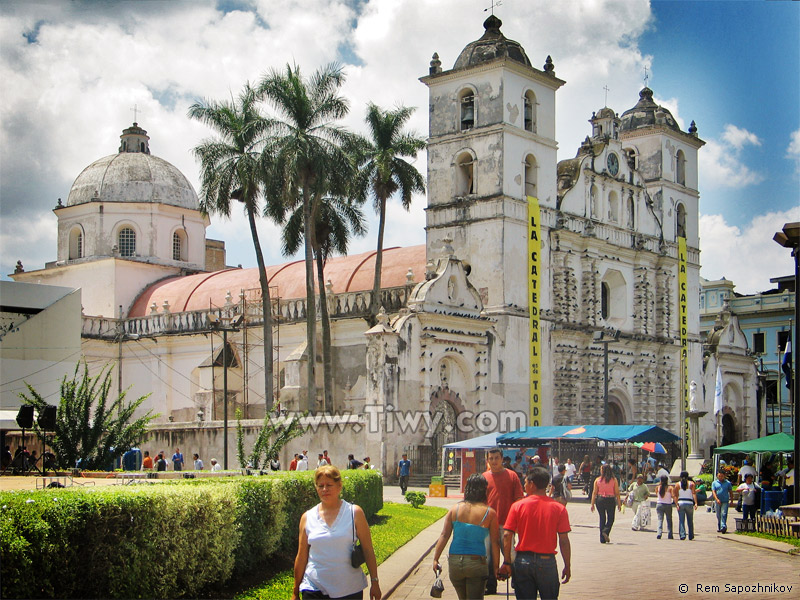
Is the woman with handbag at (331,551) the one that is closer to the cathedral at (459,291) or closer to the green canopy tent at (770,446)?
the green canopy tent at (770,446)

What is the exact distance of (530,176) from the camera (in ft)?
140

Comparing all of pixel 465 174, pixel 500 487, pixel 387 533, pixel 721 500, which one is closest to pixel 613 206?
pixel 465 174

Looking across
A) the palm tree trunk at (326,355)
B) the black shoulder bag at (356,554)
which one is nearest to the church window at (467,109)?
the palm tree trunk at (326,355)

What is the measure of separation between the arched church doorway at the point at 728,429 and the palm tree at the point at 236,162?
29.3 m

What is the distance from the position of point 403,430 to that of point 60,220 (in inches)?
1047

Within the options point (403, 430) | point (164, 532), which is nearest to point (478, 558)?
point (164, 532)

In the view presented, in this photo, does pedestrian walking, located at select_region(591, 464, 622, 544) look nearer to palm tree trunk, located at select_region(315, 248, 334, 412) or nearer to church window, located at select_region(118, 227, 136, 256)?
palm tree trunk, located at select_region(315, 248, 334, 412)

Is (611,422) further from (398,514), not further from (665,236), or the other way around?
(398,514)


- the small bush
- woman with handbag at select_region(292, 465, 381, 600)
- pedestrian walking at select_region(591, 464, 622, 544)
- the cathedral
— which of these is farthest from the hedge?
the cathedral

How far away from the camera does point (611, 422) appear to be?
46.7 metres

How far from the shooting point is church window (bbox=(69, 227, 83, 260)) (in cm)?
5328

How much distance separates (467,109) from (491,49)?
2.52 m

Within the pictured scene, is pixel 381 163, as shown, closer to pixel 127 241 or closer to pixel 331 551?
pixel 127 241

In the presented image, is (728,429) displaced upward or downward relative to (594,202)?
downward
